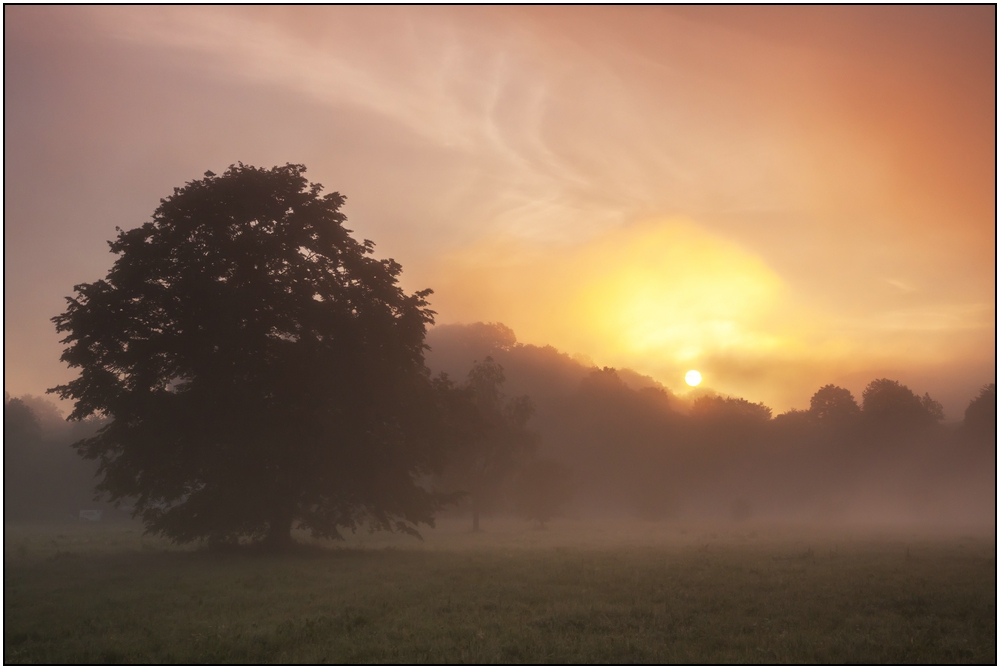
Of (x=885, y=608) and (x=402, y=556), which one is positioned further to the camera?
(x=402, y=556)

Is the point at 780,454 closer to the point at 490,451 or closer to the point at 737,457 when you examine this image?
the point at 737,457

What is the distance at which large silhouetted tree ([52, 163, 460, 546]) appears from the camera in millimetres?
23938

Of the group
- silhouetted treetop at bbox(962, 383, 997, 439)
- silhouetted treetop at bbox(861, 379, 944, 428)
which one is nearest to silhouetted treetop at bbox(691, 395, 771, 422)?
silhouetted treetop at bbox(861, 379, 944, 428)

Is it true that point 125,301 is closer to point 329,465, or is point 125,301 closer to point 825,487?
point 329,465

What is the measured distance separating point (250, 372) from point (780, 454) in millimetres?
91817

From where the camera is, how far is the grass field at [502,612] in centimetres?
1096

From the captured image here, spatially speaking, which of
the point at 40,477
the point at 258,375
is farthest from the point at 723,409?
the point at 40,477

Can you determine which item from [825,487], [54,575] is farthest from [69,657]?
[825,487]

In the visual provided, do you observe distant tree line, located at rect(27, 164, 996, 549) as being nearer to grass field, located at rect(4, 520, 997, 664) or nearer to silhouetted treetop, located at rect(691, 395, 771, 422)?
grass field, located at rect(4, 520, 997, 664)

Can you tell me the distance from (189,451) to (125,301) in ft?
20.4

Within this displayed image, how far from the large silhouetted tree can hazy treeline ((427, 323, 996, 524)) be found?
54.2m

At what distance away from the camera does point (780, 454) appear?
9800 cm

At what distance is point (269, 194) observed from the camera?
27000mm

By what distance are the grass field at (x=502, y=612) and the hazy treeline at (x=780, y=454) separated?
57784 mm
